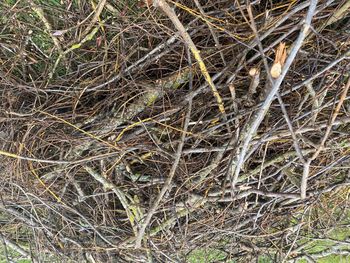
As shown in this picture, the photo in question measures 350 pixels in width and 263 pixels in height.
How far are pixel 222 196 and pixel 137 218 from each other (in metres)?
0.32

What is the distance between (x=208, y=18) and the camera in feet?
3.73

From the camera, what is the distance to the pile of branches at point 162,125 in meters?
1.14

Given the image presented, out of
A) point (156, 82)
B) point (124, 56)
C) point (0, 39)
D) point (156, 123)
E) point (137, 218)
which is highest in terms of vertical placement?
point (0, 39)

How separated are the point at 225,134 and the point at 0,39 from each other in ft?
2.82

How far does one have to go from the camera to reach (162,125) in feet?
4.16

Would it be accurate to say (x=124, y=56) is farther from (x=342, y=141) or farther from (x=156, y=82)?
(x=342, y=141)

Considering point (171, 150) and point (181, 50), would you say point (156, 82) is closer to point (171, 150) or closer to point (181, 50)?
point (181, 50)

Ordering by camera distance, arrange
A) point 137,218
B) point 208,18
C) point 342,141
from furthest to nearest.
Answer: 1. point 137,218
2. point 342,141
3. point 208,18

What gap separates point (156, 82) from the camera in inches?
48.4

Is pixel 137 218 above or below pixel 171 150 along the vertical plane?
below

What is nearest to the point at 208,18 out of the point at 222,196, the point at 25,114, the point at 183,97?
the point at 183,97

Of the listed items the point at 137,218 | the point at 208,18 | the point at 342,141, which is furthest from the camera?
the point at 137,218

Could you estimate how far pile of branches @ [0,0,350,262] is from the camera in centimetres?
114

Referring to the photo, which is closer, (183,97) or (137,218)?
(183,97)
